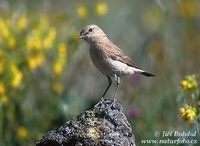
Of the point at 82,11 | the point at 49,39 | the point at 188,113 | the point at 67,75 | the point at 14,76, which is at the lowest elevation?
the point at 188,113

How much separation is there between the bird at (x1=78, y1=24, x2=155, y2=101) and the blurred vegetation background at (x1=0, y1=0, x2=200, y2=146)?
120 cm

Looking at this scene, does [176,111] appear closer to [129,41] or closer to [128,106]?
[128,106]

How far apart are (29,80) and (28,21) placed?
0.86m

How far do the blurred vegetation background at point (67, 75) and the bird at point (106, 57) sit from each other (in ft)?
3.94

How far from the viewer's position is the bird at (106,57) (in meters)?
7.70

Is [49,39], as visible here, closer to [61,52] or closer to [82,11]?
[61,52]

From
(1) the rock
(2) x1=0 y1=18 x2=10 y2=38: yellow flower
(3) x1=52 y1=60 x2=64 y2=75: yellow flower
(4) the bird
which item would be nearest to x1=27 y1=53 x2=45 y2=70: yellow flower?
(3) x1=52 y1=60 x2=64 y2=75: yellow flower

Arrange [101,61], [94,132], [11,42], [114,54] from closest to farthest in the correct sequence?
1. [94,132]
2. [101,61]
3. [114,54]
4. [11,42]

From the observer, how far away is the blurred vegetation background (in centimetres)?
973

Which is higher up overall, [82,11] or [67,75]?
[82,11]

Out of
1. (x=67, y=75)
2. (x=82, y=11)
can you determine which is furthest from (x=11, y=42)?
(x=67, y=75)

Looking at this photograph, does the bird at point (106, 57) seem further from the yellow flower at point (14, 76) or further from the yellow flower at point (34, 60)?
the yellow flower at point (34, 60)

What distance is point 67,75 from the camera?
11.3 meters

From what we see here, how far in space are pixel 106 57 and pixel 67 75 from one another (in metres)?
3.54
